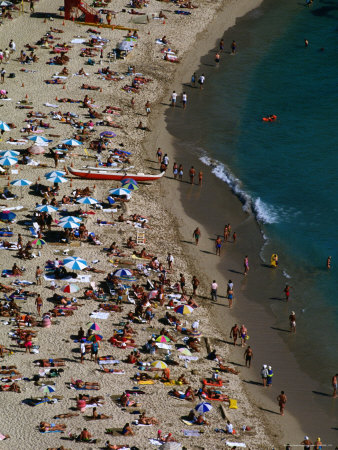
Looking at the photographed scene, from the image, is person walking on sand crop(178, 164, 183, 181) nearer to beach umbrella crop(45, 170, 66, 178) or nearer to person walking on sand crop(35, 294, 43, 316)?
beach umbrella crop(45, 170, 66, 178)

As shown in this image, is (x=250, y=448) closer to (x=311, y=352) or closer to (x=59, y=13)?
(x=311, y=352)

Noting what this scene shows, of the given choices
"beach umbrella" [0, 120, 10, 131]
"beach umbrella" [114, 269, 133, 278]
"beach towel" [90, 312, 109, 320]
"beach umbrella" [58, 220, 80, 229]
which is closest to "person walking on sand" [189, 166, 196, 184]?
"beach umbrella" [0, 120, 10, 131]

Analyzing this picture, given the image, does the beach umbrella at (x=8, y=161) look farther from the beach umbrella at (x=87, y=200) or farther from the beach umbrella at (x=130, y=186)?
the beach umbrella at (x=130, y=186)

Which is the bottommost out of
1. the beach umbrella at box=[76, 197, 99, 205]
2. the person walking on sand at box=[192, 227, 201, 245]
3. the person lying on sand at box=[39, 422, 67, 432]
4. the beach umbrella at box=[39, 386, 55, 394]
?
the person lying on sand at box=[39, 422, 67, 432]

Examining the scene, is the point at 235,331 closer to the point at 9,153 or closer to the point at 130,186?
the point at 130,186

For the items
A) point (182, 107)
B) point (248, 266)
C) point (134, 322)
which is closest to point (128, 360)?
point (134, 322)

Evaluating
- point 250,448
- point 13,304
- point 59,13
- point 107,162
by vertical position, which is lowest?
point 250,448
